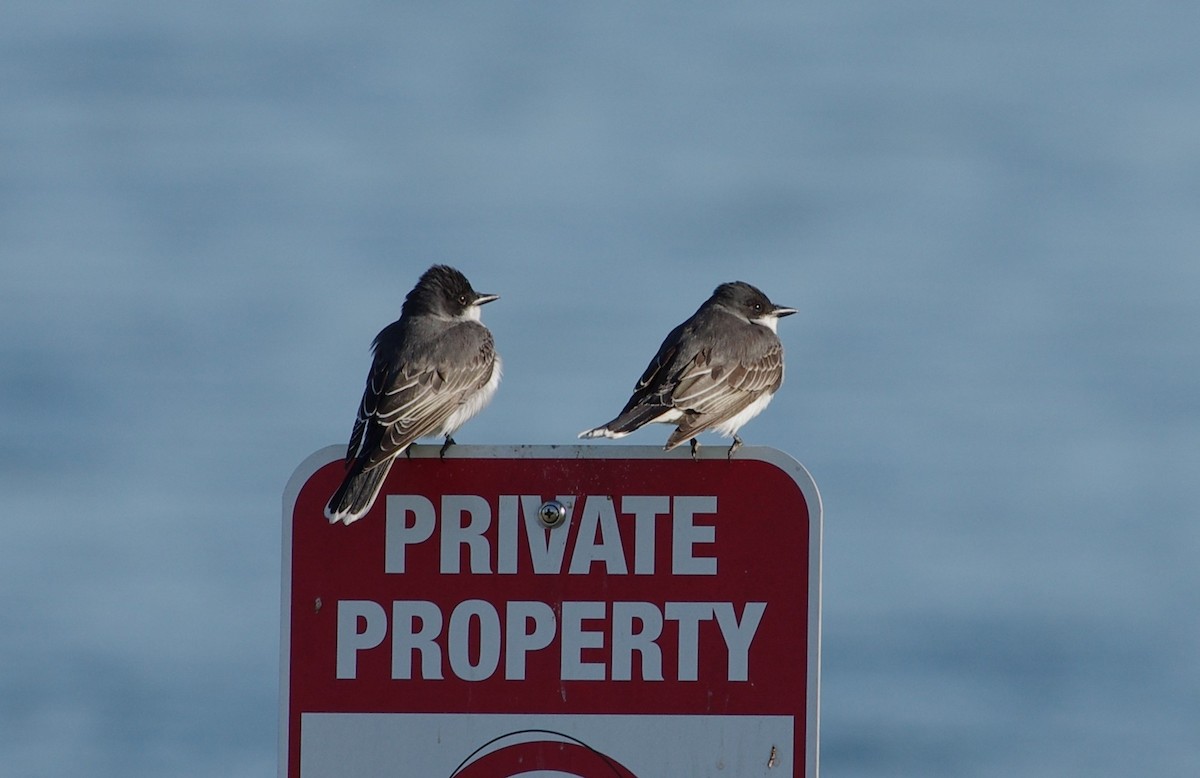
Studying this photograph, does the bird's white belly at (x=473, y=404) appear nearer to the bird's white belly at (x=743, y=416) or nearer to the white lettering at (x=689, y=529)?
the bird's white belly at (x=743, y=416)

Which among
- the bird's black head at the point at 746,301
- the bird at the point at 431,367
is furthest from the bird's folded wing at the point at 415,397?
the bird's black head at the point at 746,301

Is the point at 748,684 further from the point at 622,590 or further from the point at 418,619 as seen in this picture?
the point at 418,619

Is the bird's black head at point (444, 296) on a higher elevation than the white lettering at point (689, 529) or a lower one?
higher

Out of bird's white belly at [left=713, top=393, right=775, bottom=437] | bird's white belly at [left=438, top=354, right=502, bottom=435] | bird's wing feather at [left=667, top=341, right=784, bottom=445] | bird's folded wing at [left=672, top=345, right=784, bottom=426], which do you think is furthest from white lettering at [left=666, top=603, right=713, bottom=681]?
bird's white belly at [left=713, top=393, right=775, bottom=437]

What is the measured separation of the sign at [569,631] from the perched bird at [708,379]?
5.85 feet

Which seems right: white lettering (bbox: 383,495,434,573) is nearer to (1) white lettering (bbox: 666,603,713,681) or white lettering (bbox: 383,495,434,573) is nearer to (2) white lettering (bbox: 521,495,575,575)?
(2) white lettering (bbox: 521,495,575,575)

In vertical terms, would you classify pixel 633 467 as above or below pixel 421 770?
above

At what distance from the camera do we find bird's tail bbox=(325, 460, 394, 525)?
11.9 ft

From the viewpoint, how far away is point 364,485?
146 inches

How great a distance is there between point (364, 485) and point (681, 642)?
2.50 feet

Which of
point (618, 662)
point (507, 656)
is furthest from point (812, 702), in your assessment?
point (507, 656)

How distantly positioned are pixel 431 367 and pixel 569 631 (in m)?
2.73

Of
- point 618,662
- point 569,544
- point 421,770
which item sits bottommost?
point 421,770

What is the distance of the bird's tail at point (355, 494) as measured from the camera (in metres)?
3.64
